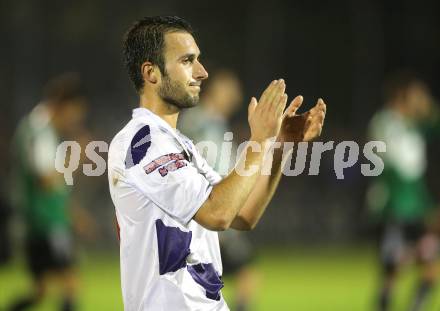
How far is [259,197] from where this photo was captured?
3967mm

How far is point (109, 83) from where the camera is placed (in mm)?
15430

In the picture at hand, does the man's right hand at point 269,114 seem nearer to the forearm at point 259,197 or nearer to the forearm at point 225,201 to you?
the forearm at point 225,201

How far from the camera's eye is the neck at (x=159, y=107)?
3664mm

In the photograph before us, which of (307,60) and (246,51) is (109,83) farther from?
(307,60)

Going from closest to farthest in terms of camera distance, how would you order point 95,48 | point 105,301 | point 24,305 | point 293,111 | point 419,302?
point 293,111 → point 24,305 → point 419,302 → point 105,301 → point 95,48

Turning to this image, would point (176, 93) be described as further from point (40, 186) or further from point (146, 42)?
point (40, 186)

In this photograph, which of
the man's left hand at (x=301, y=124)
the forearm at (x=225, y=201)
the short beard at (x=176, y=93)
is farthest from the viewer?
the man's left hand at (x=301, y=124)

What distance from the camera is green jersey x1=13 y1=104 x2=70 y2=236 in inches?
314

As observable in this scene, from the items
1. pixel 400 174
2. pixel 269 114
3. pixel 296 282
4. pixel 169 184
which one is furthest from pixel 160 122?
pixel 296 282

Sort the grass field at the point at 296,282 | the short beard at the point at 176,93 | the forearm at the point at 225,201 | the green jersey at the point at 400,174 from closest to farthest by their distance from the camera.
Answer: the forearm at the point at 225,201, the short beard at the point at 176,93, the green jersey at the point at 400,174, the grass field at the point at 296,282

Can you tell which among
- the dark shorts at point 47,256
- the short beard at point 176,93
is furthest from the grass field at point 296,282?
the short beard at point 176,93

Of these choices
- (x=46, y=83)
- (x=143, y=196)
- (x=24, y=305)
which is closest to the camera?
(x=143, y=196)

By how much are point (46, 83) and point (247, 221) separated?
1100cm

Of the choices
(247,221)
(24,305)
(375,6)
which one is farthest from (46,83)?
(247,221)
